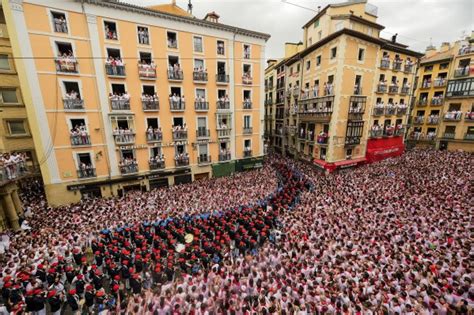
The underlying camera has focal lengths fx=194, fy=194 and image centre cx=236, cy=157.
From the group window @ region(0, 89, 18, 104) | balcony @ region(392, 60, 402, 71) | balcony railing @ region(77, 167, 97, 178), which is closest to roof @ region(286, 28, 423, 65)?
balcony @ region(392, 60, 402, 71)

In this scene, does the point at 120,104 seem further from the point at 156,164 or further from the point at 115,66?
the point at 156,164

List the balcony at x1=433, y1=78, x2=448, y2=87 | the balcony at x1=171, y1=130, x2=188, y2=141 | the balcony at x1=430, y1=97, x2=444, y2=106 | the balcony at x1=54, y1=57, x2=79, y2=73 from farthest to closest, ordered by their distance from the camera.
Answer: the balcony at x1=430, y1=97, x2=444, y2=106 → the balcony at x1=433, y1=78, x2=448, y2=87 → the balcony at x1=171, y1=130, x2=188, y2=141 → the balcony at x1=54, y1=57, x2=79, y2=73

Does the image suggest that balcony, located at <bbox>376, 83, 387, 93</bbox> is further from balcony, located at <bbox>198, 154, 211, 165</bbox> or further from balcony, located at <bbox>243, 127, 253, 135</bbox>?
balcony, located at <bbox>198, 154, 211, 165</bbox>

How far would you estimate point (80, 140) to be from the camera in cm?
1739

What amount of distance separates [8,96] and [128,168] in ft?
40.6

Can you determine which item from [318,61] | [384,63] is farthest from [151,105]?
[384,63]

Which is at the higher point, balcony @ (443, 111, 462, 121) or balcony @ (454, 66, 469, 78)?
balcony @ (454, 66, 469, 78)

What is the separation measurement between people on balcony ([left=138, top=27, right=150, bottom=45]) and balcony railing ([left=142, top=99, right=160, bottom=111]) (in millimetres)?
5487

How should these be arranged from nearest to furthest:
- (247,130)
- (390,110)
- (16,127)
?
(16,127), (247,130), (390,110)

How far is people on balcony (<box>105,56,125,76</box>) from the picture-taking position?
17469 mm

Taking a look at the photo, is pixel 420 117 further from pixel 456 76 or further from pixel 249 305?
pixel 249 305

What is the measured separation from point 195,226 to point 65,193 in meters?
13.0

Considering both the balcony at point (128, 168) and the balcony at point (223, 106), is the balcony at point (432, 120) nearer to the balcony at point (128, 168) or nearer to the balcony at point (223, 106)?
the balcony at point (223, 106)

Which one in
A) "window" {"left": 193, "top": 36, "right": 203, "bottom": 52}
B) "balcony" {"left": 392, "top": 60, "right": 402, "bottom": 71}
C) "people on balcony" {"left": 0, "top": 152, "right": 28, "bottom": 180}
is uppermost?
"window" {"left": 193, "top": 36, "right": 203, "bottom": 52}
